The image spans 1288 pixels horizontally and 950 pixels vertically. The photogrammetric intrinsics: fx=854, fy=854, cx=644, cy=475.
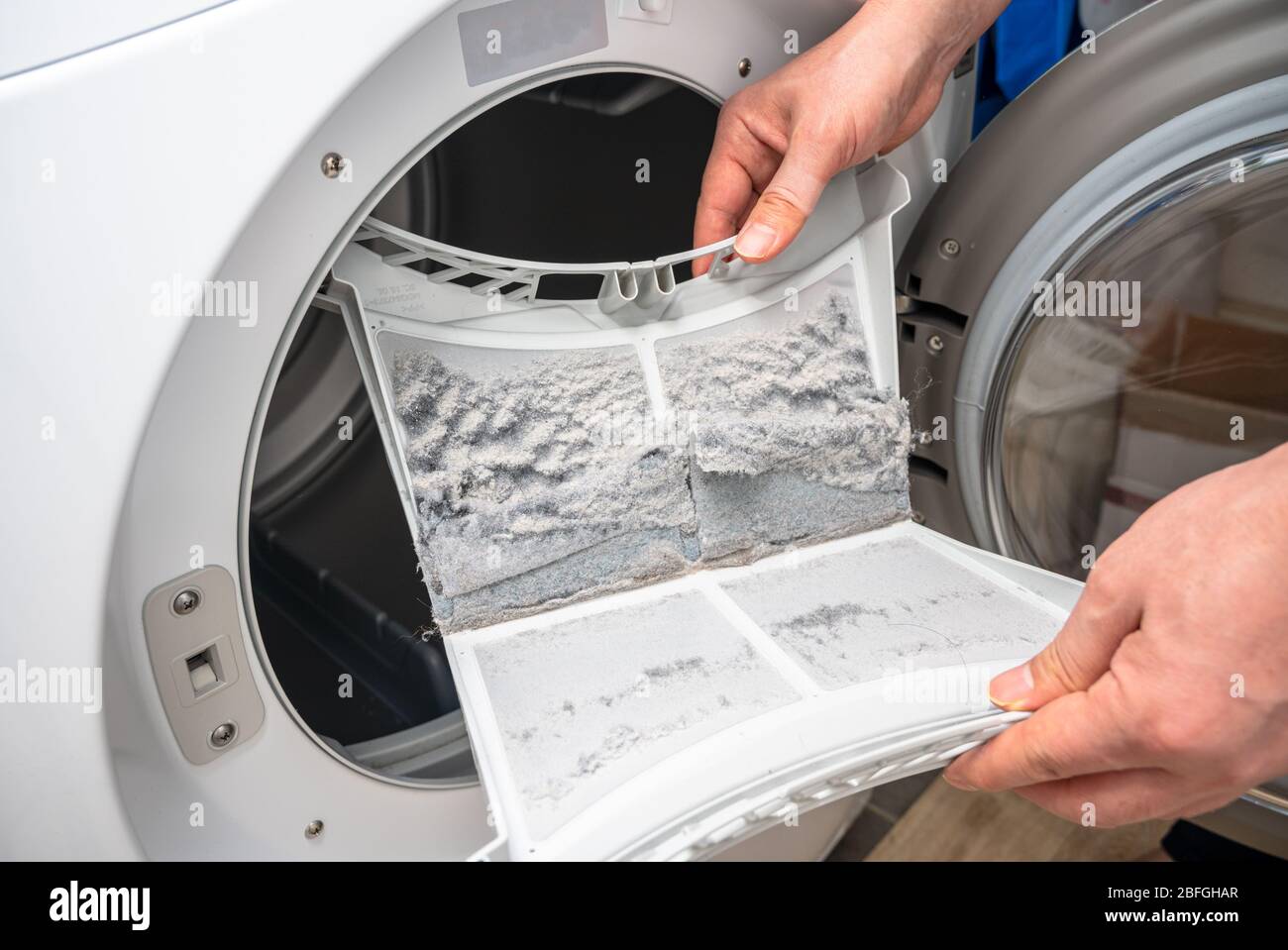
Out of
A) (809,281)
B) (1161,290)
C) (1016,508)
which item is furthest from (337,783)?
(1161,290)

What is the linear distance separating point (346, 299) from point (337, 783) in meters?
0.35

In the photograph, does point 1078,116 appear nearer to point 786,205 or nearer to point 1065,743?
point 786,205

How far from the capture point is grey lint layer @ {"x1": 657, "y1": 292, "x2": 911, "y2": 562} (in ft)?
2.28

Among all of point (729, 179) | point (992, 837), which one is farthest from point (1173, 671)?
point (992, 837)

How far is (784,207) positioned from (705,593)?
0.31 meters

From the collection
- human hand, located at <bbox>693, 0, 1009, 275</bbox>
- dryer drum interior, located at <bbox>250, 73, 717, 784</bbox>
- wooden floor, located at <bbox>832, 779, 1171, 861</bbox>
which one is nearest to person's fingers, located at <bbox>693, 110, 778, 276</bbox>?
human hand, located at <bbox>693, 0, 1009, 275</bbox>

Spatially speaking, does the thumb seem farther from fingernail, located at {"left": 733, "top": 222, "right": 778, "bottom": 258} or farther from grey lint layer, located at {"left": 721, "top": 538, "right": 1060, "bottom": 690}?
grey lint layer, located at {"left": 721, "top": 538, "right": 1060, "bottom": 690}

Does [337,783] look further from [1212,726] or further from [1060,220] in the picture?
[1060,220]

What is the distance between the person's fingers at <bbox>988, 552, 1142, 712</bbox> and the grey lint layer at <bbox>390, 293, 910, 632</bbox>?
8.8 inches

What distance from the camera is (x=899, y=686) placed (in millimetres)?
564

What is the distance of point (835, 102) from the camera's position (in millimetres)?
683

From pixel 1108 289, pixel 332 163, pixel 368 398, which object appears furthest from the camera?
pixel 368 398

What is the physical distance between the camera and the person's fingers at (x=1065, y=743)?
519mm

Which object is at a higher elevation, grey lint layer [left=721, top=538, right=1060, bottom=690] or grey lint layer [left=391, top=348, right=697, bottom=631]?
grey lint layer [left=391, top=348, right=697, bottom=631]
